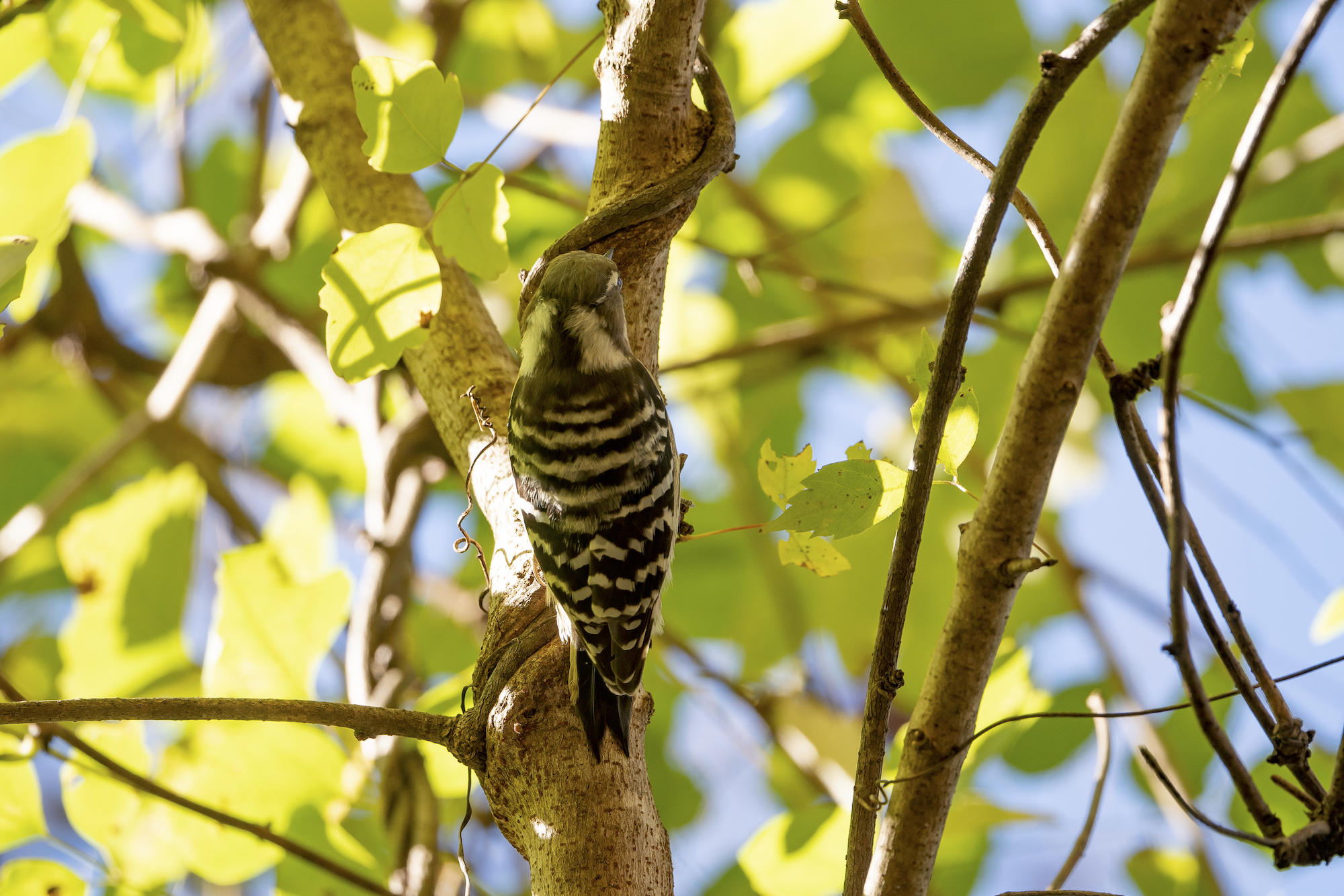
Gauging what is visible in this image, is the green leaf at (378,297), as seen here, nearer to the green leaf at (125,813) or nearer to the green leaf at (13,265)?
the green leaf at (13,265)

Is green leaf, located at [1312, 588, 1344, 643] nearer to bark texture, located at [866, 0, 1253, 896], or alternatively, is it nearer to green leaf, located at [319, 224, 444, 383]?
bark texture, located at [866, 0, 1253, 896]

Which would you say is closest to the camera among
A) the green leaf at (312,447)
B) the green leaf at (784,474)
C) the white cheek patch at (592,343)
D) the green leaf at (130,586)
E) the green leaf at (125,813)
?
the green leaf at (784,474)

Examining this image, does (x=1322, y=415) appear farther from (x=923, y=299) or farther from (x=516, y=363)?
(x=516, y=363)

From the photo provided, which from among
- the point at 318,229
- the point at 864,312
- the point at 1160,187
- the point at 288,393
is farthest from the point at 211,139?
the point at 1160,187

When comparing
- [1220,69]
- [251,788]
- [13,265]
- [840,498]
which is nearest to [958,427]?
[840,498]

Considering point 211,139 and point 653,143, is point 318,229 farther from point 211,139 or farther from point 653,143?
point 653,143

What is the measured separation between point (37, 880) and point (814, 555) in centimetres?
81

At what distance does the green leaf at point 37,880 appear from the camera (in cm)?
98

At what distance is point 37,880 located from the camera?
3.22 feet

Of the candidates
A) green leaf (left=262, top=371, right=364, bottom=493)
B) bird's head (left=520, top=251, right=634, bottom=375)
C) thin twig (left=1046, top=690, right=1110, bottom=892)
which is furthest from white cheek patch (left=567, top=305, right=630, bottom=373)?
green leaf (left=262, top=371, right=364, bottom=493)

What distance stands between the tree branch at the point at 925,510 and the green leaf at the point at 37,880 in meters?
0.77

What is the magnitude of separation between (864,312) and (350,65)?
1077 mm

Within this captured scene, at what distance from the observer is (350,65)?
127cm

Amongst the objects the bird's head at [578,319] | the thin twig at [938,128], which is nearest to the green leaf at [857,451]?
the thin twig at [938,128]
